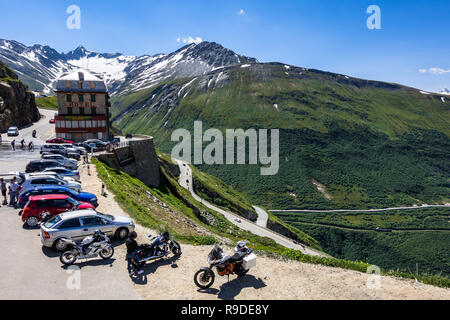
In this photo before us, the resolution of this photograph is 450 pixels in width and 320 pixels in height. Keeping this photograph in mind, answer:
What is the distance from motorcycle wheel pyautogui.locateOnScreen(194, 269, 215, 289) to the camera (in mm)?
12109

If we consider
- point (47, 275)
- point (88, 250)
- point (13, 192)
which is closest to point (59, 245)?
point (88, 250)

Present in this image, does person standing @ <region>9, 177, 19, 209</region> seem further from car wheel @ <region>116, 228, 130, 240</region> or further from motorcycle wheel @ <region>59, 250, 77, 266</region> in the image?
motorcycle wheel @ <region>59, 250, 77, 266</region>

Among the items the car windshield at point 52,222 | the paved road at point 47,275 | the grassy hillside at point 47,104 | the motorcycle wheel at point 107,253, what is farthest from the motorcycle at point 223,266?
the grassy hillside at point 47,104

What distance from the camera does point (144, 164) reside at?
48.9 meters

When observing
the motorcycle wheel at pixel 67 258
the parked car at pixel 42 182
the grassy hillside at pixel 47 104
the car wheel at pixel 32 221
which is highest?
the grassy hillside at pixel 47 104

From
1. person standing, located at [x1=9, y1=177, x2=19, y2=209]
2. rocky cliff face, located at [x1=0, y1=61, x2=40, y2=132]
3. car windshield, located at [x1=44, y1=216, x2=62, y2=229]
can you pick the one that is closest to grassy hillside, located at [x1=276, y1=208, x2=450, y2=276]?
rocky cliff face, located at [x1=0, y1=61, x2=40, y2=132]

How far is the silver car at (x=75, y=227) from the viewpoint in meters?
14.6

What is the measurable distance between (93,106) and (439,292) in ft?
215

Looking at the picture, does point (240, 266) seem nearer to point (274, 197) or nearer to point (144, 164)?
point (144, 164)

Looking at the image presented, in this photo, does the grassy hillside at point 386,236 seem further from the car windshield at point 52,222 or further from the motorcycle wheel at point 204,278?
the car windshield at point 52,222

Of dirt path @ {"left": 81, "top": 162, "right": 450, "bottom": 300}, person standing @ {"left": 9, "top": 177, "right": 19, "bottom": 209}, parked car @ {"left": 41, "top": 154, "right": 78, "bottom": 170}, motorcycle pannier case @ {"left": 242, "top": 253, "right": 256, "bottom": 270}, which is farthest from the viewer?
parked car @ {"left": 41, "top": 154, "right": 78, "bottom": 170}

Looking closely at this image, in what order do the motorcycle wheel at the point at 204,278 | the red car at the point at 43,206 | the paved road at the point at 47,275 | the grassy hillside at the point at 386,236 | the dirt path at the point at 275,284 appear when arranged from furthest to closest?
the grassy hillside at the point at 386,236
the red car at the point at 43,206
the motorcycle wheel at the point at 204,278
the dirt path at the point at 275,284
the paved road at the point at 47,275

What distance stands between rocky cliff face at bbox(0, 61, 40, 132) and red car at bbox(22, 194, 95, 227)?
186 feet

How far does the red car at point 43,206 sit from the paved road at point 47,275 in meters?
1.10
